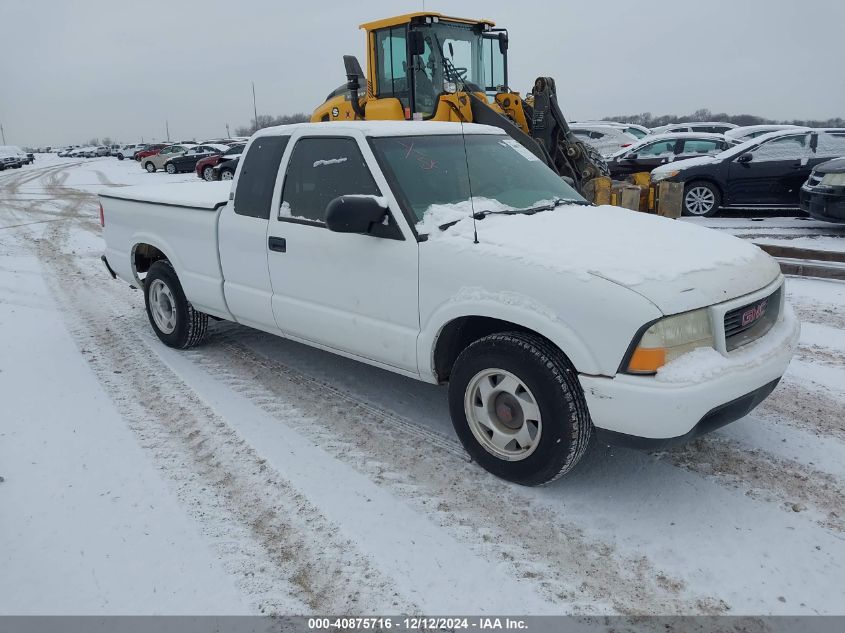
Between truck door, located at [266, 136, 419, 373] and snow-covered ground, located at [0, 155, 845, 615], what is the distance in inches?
22.6

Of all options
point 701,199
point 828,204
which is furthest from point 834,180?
point 701,199

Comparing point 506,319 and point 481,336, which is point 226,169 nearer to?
point 481,336

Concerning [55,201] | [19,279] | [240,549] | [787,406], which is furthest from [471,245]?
[55,201]

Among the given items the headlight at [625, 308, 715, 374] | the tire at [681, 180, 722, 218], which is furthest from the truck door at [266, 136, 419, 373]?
the tire at [681, 180, 722, 218]

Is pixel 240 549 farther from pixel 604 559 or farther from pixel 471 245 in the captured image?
pixel 471 245

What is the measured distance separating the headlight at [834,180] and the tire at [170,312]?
356 inches

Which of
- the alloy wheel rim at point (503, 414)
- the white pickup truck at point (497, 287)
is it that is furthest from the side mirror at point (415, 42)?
the alloy wheel rim at point (503, 414)

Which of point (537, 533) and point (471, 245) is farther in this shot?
point (471, 245)

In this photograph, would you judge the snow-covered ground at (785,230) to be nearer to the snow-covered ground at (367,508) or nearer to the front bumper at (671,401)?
the snow-covered ground at (367,508)

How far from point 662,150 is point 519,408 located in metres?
14.0

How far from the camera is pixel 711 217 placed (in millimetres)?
12344

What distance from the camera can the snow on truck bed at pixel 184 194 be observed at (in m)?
5.28

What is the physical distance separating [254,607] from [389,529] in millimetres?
719

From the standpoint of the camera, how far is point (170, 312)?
5906mm
